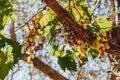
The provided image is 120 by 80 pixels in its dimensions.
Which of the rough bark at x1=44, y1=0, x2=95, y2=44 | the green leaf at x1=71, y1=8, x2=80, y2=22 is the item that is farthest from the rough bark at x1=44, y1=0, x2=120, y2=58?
the green leaf at x1=71, y1=8, x2=80, y2=22

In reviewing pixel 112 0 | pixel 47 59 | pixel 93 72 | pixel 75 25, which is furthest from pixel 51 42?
pixel 93 72

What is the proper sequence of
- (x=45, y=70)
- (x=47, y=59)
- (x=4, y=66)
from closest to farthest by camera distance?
(x=4, y=66), (x=45, y=70), (x=47, y=59)

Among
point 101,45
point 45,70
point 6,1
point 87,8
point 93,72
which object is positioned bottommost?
point 93,72

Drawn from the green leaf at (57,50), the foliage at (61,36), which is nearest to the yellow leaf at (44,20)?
the foliage at (61,36)

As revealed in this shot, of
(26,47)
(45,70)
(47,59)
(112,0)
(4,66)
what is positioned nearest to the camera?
(4,66)

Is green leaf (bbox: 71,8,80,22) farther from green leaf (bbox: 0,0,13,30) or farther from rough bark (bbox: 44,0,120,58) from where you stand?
green leaf (bbox: 0,0,13,30)

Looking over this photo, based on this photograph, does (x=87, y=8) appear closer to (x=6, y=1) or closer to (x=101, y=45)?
(x=101, y=45)

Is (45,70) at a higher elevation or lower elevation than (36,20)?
lower

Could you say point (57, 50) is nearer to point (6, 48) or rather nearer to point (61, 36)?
point (61, 36)
